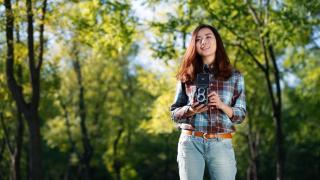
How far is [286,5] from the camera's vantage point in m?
15.8

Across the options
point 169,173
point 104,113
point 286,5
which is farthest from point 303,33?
point 169,173

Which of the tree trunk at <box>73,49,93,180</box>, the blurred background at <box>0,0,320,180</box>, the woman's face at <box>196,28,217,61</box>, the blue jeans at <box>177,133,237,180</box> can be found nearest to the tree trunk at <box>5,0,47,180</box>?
the blurred background at <box>0,0,320,180</box>

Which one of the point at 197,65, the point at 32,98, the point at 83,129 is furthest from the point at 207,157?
the point at 83,129

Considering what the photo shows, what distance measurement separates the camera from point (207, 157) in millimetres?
4250

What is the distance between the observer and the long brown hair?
14.4ft

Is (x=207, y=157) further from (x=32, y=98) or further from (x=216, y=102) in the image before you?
(x=32, y=98)

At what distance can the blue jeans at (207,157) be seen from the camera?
13.8 feet

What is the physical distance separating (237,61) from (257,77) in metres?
7.01

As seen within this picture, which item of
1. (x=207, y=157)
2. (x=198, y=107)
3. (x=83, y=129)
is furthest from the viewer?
(x=83, y=129)

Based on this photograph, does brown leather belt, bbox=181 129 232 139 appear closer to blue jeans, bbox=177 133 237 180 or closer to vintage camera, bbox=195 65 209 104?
blue jeans, bbox=177 133 237 180

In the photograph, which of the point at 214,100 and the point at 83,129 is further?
the point at 83,129

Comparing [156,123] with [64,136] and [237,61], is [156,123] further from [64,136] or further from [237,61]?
[64,136]

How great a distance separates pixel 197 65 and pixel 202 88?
0.98ft

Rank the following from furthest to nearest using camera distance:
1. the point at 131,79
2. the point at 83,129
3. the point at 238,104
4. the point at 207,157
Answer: the point at 131,79 < the point at 83,129 < the point at 238,104 < the point at 207,157
